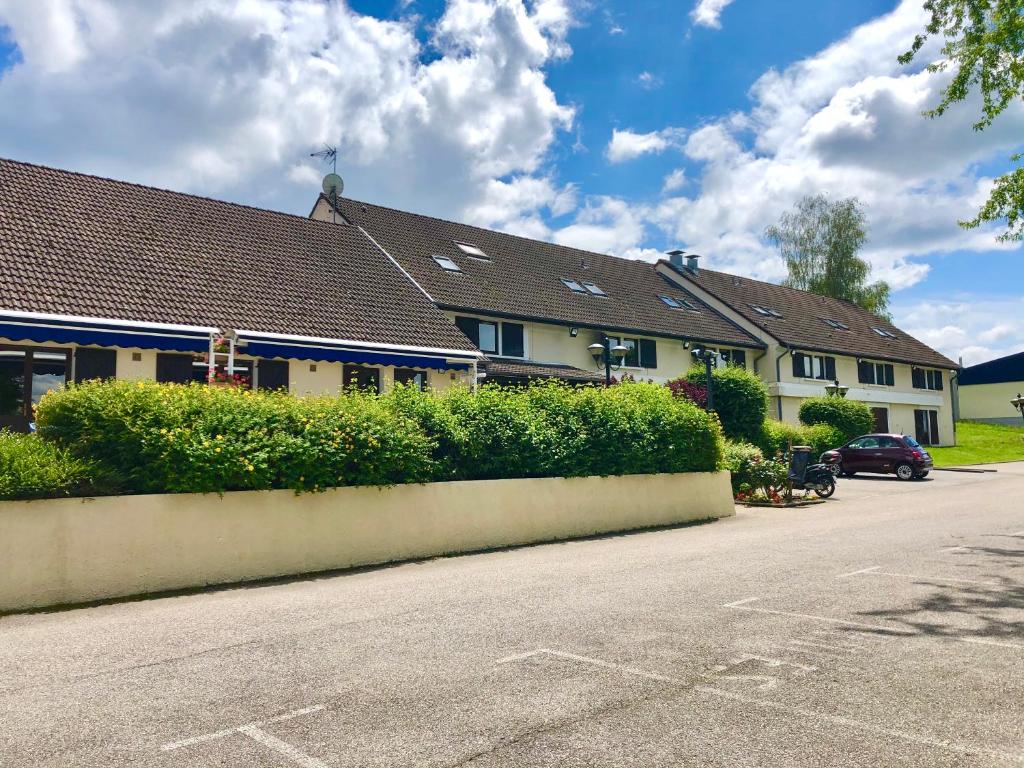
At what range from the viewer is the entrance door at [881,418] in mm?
45469

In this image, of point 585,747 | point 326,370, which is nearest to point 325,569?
point 585,747

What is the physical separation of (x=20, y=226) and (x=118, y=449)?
11.6m

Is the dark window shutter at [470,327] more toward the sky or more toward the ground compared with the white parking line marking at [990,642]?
more toward the sky

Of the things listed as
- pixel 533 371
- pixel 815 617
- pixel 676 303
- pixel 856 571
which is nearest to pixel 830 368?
pixel 676 303

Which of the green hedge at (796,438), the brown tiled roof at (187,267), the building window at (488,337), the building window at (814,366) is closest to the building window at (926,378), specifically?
the building window at (814,366)

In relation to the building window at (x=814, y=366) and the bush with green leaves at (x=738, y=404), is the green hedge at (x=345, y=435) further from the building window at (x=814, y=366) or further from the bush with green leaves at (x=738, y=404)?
the building window at (x=814, y=366)

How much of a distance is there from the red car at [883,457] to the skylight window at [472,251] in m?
15.0

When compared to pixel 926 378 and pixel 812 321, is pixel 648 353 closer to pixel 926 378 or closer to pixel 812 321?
pixel 812 321

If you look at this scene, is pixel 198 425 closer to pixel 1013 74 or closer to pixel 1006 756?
pixel 1006 756

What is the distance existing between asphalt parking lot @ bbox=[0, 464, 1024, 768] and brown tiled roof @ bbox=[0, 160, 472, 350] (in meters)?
10.3

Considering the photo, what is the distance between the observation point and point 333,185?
30047 millimetres

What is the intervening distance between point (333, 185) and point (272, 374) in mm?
13001

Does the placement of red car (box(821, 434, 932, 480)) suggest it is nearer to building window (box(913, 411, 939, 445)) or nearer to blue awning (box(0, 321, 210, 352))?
blue awning (box(0, 321, 210, 352))

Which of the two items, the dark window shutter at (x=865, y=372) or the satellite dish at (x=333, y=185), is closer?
the satellite dish at (x=333, y=185)
